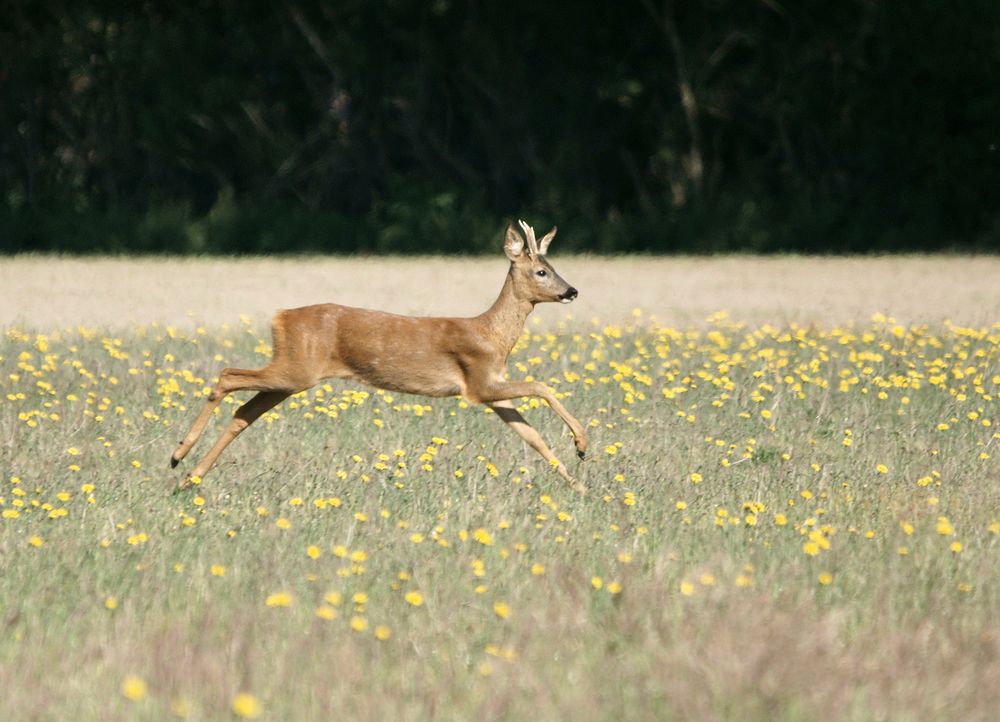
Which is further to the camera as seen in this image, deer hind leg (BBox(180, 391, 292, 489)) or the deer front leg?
the deer front leg

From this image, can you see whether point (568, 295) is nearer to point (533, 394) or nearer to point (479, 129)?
point (533, 394)

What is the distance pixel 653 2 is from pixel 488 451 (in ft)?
73.6

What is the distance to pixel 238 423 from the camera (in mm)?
7098

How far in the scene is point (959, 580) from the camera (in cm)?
518

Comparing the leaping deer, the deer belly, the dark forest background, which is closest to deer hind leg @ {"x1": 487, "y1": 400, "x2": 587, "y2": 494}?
the leaping deer

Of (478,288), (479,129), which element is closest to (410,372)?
(478,288)

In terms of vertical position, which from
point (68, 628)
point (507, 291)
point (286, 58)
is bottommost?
point (68, 628)

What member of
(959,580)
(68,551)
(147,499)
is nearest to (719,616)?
(959,580)

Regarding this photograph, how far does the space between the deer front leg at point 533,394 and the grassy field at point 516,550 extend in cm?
18

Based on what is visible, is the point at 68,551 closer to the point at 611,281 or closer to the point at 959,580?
the point at 959,580

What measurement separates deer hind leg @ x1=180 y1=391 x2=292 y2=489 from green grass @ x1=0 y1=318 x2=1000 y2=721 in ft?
0.42

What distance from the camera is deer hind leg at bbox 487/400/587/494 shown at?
6739 mm

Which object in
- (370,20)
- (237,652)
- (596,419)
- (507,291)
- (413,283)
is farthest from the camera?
(370,20)

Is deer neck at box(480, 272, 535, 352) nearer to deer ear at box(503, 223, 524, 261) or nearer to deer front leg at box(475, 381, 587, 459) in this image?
deer ear at box(503, 223, 524, 261)
